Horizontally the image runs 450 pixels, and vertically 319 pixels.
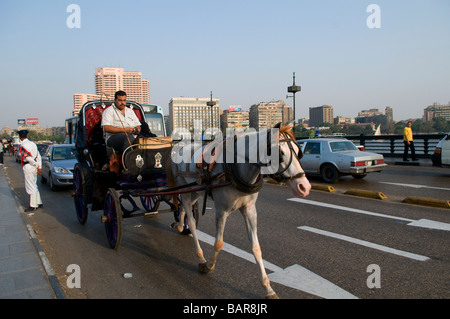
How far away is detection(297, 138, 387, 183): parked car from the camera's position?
12.5 meters

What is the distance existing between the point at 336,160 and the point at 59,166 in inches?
432

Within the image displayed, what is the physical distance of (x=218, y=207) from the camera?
13.9 ft

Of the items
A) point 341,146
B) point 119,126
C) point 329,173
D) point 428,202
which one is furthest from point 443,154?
point 119,126

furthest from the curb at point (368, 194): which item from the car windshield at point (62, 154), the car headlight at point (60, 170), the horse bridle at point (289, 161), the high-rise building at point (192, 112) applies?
the high-rise building at point (192, 112)

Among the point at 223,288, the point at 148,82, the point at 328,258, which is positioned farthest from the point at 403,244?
the point at 148,82

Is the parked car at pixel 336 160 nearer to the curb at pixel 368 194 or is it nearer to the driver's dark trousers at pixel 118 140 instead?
the curb at pixel 368 194

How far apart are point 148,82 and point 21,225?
2521cm

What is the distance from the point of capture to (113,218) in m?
5.89

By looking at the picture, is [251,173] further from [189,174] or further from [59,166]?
[59,166]

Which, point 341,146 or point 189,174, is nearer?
point 189,174

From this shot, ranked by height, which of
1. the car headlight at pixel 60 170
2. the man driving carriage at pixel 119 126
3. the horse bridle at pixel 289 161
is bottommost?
the car headlight at pixel 60 170

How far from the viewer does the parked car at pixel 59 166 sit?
12570mm
